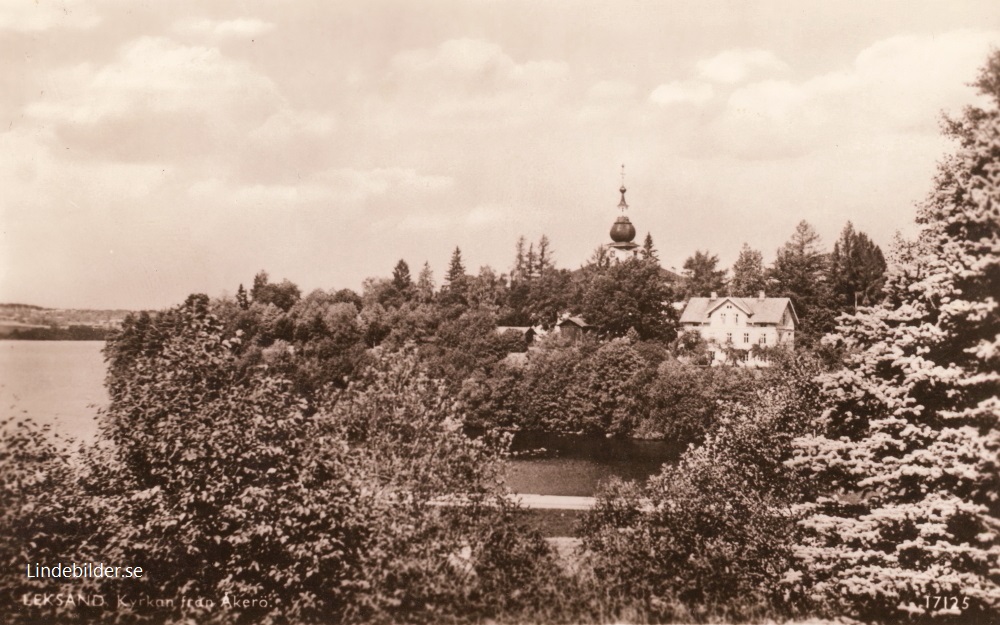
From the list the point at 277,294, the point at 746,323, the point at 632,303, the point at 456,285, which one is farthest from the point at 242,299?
the point at 746,323

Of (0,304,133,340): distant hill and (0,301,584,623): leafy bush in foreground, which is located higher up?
(0,304,133,340): distant hill

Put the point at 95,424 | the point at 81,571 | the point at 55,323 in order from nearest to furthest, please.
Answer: the point at 81,571, the point at 55,323, the point at 95,424

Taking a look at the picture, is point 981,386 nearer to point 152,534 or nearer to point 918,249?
point 918,249

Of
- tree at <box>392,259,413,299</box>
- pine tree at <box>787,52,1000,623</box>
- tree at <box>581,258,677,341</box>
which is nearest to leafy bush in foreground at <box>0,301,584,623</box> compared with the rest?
pine tree at <box>787,52,1000,623</box>

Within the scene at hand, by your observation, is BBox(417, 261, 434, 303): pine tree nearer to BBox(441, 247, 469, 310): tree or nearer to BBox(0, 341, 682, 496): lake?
BBox(441, 247, 469, 310): tree

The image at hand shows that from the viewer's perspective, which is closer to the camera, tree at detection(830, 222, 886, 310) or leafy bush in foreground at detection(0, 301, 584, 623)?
leafy bush in foreground at detection(0, 301, 584, 623)

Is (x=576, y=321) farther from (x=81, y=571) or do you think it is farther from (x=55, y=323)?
(x=81, y=571)

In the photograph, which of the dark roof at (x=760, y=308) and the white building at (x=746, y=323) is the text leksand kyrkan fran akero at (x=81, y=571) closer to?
the white building at (x=746, y=323)
